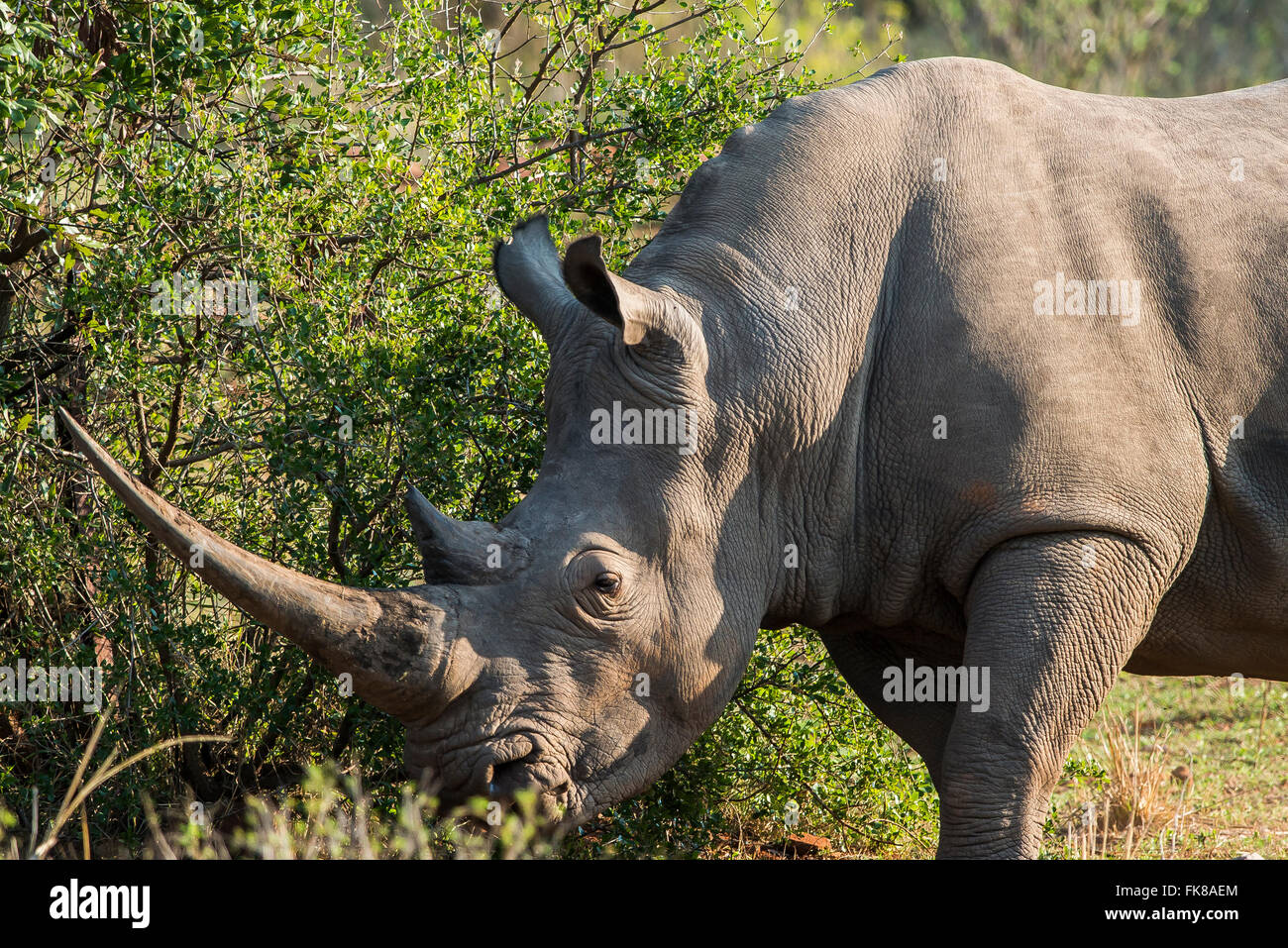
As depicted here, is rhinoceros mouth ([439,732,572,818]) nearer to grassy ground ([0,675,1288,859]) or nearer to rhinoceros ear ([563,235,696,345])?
grassy ground ([0,675,1288,859])

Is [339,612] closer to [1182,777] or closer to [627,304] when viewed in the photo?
[627,304]

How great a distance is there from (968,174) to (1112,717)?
166 inches

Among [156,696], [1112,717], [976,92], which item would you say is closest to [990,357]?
[976,92]

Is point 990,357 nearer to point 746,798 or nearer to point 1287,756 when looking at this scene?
point 746,798

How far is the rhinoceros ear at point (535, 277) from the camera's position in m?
5.18

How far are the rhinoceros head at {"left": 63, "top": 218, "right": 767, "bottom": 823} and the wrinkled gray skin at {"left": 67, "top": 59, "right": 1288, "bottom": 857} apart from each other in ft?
0.03

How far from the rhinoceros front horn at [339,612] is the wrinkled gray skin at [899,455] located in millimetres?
12

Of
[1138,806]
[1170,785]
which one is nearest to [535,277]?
[1138,806]

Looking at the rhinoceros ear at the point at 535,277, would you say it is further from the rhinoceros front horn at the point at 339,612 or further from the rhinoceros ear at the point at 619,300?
the rhinoceros front horn at the point at 339,612

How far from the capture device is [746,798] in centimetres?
644

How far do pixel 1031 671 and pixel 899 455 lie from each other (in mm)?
810

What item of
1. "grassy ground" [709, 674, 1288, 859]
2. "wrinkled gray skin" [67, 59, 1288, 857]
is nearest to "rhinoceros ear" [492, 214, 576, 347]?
"wrinkled gray skin" [67, 59, 1288, 857]

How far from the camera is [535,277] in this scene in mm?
5281

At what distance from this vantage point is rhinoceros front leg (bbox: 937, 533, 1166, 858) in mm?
4668
